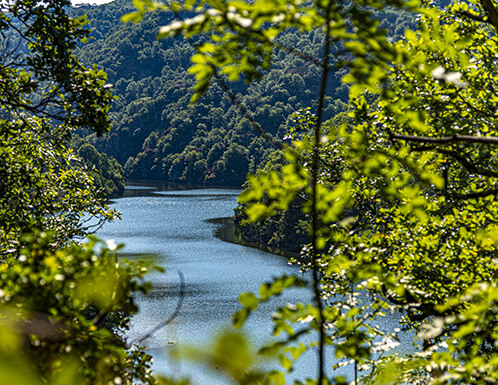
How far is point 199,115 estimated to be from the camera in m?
141

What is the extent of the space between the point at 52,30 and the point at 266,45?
5766 mm

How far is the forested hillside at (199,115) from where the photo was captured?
122375mm

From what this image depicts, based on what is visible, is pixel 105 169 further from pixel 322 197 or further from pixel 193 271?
pixel 322 197

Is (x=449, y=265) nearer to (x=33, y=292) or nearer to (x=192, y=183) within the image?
(x=33, y=292)

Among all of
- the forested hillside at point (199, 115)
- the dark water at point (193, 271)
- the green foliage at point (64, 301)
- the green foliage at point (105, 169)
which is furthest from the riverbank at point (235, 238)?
the forested hillside at point (199, 115)

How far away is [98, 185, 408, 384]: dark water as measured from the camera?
26297 millimetres

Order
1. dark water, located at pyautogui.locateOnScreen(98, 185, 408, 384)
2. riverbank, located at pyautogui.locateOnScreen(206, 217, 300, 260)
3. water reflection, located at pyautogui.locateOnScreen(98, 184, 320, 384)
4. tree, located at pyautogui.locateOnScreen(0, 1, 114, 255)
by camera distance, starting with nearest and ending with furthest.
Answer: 1. tree, located at pyautogui.locateOnScreen(0, 1, 114, 255)
2. dark water, located at pyautogui.locateOnScreen(98, 185, 408, 384)
3. water reflection, located at pyautogui.locateOnScreen(98, 184, 320, 384)
4. riverbank, located at pyautogui.locateOnScreen(206, 217, 300, 260)

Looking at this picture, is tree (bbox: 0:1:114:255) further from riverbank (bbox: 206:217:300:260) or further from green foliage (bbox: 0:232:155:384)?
riverbank (bbox: 206:217:300:260)

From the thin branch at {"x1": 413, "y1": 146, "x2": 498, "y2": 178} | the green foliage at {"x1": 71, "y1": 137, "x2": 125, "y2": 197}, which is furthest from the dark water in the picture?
the green foliage at {"x1": 71, "y1": 137, "x2": 125, "y2": 197}

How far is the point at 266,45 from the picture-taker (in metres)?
2.14

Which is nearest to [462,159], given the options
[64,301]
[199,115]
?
[64,301]

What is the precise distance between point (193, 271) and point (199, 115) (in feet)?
347

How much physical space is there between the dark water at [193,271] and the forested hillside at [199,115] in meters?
42.2

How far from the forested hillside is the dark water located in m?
42.2
